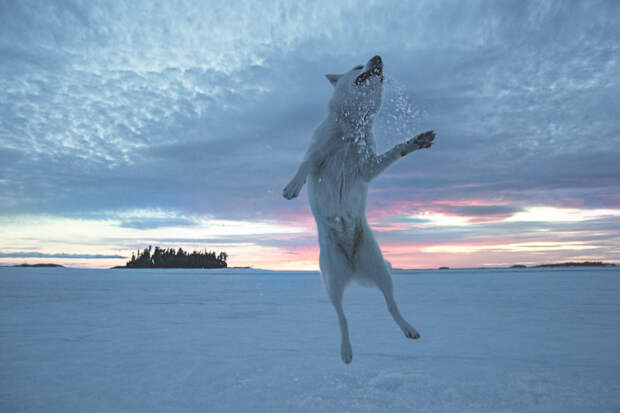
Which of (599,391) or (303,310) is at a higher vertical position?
(303,310)

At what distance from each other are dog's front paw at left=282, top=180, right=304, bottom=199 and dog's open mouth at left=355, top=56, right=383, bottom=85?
992 mm

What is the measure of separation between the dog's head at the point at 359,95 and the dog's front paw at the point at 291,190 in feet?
2.63

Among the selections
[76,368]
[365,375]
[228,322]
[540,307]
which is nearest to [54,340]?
[76,368]

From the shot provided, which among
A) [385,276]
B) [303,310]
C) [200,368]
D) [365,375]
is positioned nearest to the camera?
[385,276]

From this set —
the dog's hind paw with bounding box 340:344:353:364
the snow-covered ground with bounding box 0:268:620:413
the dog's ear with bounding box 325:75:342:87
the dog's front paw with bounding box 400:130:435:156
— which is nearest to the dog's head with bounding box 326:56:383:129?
the dog's ear with bounding box 325:75:342:87

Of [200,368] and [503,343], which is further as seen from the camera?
[503,343]

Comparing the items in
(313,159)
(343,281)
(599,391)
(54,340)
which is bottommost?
(599,391)

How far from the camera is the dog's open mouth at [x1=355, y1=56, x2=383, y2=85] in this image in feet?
10.6

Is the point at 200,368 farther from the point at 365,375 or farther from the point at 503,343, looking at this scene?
the point at 503,343

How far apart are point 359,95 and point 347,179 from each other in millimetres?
693

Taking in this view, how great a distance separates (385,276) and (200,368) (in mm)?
2584

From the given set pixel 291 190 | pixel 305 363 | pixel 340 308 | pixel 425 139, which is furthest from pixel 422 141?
pixel 305 363

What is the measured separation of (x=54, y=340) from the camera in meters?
6.13

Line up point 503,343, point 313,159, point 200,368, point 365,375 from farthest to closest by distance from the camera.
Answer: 1. point 503,343
2. point 200,368
3. point 365,375
4. point 313,159
